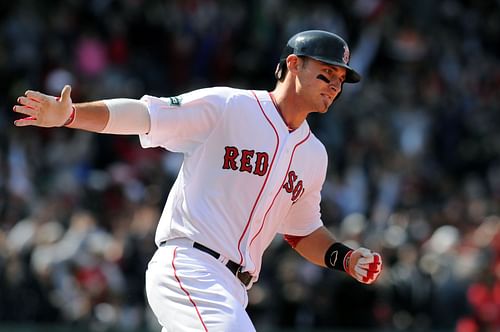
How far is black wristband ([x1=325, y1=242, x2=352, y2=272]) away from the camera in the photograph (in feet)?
19.1

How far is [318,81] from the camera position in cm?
555

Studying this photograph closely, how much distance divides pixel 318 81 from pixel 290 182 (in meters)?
0.52

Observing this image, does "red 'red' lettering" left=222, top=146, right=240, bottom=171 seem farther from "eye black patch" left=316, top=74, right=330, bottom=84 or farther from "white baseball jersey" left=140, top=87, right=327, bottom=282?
"eye black patch" left=316, top=74, right=330, bottom=84

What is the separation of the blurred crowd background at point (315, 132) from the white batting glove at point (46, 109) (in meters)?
6.44

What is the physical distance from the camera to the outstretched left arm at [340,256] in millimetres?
5660

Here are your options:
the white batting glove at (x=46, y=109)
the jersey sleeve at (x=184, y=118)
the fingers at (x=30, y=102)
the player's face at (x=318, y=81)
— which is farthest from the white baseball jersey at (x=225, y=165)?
the fingers at (x=30, y=102)

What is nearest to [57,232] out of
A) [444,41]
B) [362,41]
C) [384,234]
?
[384,234]

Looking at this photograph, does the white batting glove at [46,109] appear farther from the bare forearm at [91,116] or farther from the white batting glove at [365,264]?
the white batting glove at [365,264]

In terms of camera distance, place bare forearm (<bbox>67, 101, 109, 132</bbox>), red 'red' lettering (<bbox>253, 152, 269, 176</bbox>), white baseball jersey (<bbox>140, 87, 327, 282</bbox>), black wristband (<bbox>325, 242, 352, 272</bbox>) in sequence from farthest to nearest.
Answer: black wristband (<bbox>325, 242, 352, 272</bbox>)
red 'red' lettering (<bbox>253, 152, 269, 176</bbox>)
white baseball jersey (<bbox>140, 87, 327, 282</bbox>)
bare forearm (<bbox>67, 101, 109, 132</bbox>)

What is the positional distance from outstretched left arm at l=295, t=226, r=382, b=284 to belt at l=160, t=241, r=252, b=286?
1.80 feet

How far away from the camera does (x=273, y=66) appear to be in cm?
1526

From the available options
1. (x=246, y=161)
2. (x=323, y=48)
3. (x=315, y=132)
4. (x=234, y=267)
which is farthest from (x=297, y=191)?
(x=315, y=132)

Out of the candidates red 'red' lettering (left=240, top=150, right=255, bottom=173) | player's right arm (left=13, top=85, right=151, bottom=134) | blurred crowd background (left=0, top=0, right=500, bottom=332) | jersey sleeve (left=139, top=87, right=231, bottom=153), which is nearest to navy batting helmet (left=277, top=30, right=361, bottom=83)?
jersey sleeve (left=139, top=87, right=231, bottom=153)

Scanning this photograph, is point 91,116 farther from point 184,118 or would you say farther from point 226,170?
point 226,170
